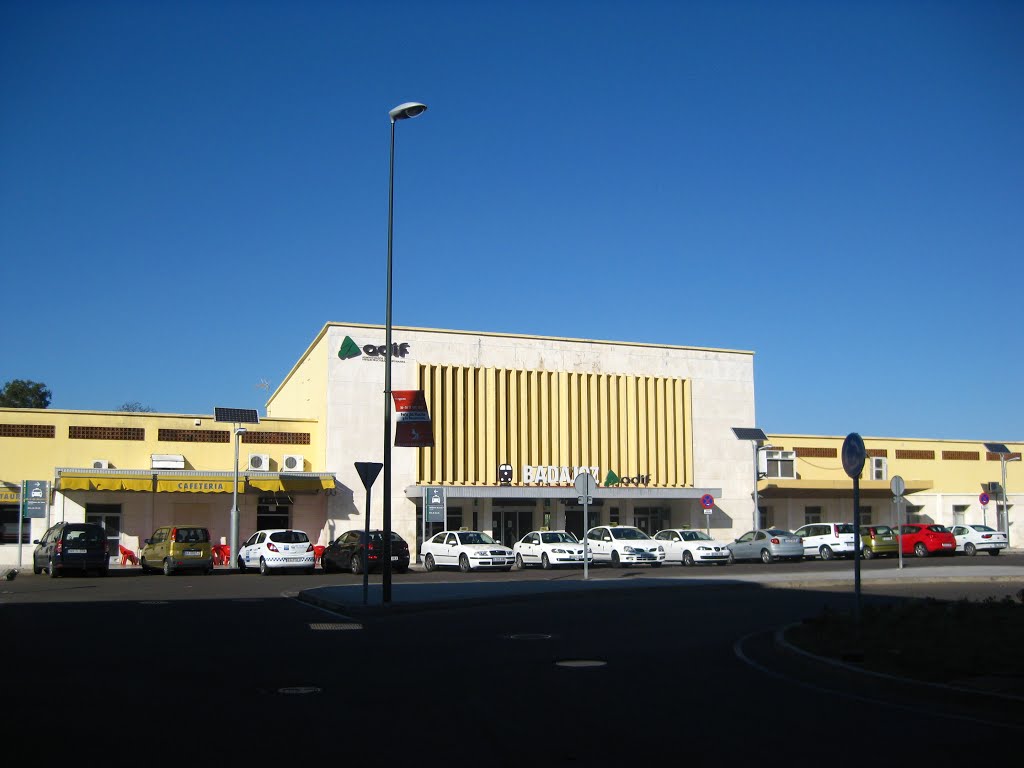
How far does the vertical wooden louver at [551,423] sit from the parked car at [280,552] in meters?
11.9

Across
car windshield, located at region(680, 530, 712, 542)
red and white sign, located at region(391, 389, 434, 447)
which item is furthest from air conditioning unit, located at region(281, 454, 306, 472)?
red and white sign, located at region(391, 389, 434, 447)

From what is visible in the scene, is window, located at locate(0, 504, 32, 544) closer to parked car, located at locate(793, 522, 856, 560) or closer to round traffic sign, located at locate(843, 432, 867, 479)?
parked car, located at locate(793, 522, 856, 560)

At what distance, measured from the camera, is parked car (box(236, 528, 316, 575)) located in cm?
3462

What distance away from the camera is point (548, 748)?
750 cm

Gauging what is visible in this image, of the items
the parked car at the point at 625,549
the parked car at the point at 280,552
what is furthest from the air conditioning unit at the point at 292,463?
the parked car at the point at 625,549

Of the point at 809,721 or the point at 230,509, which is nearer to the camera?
the point at 809,721

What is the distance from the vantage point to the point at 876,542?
42469 mm

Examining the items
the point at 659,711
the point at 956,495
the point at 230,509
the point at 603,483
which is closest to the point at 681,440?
the point at 603,483

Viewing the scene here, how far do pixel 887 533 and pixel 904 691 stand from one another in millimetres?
35542

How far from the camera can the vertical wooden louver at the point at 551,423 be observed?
47.8 meters

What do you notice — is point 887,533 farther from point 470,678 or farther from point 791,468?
point 470,678

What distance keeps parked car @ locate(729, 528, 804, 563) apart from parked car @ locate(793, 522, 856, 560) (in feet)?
1.91

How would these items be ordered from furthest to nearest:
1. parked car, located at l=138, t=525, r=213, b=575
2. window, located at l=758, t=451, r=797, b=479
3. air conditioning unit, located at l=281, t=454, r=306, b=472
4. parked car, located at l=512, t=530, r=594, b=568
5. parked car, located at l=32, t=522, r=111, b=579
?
window, located at l=758, t=451, r=797, b=479
air conditioning unit, located at l=281, t=454, r=306, b=472
parked car, located at l=512, t=530, r=594, b=568
parked car, located at l=138, t=525, r=213, b=575
parked car, located at l=32, t=522, r=111, b=579

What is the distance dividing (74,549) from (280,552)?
21.4ft
